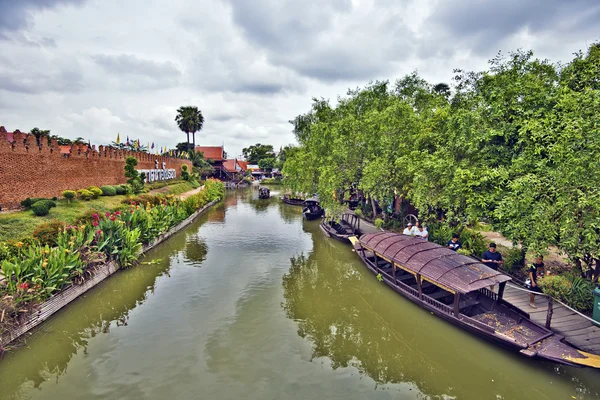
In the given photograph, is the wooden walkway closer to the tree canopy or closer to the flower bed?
the tree canopy

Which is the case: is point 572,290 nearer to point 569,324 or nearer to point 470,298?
point 569,324

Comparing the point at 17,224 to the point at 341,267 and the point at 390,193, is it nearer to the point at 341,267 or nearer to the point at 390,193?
the point at 341,267

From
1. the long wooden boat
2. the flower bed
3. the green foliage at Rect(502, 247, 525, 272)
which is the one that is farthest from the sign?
the green foliage at Rect(502, 247, 525, 272)

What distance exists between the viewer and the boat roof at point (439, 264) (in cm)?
1002

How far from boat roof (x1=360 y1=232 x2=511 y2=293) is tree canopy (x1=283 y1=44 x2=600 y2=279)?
1740 millimetres

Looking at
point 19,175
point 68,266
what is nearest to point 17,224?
point 19,175

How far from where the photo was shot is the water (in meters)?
7.84

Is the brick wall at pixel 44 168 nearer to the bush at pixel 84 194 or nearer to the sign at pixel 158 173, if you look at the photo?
the bush at pixel 84 194

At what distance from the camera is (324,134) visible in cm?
2553

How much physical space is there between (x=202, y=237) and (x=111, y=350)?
593 inches

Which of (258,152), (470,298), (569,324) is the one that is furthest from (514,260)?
(258,152)

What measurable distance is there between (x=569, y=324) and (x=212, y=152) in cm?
7981

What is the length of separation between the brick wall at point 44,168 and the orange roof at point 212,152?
46798 millimetres

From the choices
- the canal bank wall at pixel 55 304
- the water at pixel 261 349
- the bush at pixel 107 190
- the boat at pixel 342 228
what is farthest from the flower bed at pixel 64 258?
the boat at pixel 342 228
